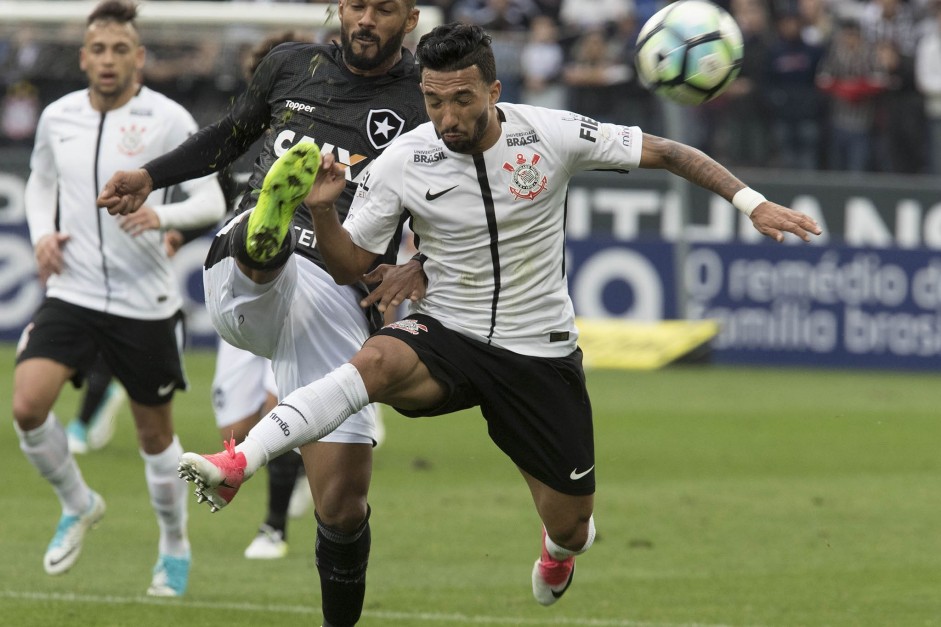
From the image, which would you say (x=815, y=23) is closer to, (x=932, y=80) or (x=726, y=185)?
(x=932, y=80)

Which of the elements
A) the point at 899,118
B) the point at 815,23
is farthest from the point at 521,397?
the point at 815,23

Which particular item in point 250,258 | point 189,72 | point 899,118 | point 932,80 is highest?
point 932,80

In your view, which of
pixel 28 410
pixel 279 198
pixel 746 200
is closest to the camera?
pixel 279 198

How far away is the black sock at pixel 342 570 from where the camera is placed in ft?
20.8

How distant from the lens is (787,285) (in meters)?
17.9

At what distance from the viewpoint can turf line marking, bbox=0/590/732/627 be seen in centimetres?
723

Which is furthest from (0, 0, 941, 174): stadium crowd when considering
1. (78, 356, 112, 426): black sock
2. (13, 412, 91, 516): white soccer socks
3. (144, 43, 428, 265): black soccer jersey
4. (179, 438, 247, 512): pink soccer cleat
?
(179, 438, 247, 512): pink soccer cleat

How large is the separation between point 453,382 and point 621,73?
42.9 ft

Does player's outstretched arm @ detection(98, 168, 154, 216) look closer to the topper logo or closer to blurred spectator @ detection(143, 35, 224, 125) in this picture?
the topper logo

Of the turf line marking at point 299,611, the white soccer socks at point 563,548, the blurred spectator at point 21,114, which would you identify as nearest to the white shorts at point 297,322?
the white soccer socks at point 563,548

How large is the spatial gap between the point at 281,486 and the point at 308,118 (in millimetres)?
2913

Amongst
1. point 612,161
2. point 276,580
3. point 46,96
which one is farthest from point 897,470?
point 46,96

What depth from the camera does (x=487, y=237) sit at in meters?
6.21

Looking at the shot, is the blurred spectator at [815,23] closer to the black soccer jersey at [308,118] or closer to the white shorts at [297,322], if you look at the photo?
the black soccer jersey at [308,118]
